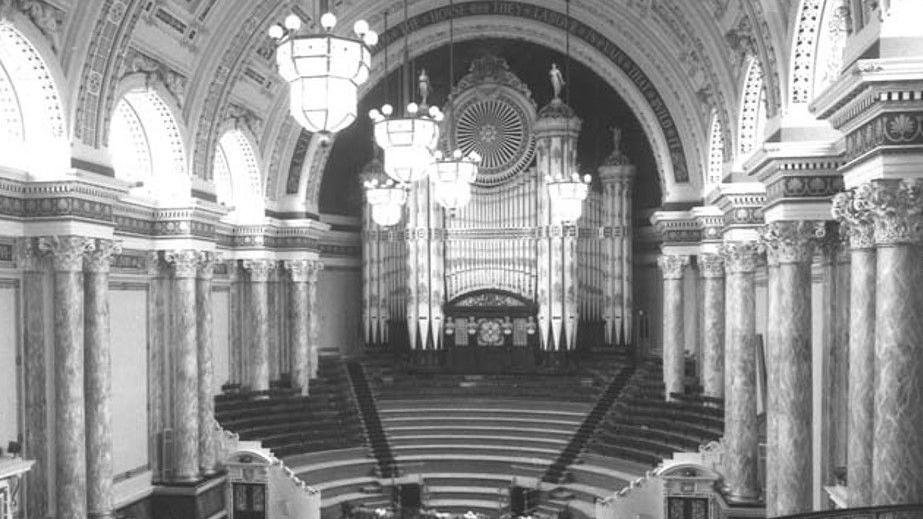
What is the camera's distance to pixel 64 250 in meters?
15.4

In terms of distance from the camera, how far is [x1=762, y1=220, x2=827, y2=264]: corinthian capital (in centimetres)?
1284

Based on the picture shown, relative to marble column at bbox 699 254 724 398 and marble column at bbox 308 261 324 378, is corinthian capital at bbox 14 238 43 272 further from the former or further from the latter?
marble column at bbox 699 254 724 398

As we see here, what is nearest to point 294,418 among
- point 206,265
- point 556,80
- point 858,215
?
point 206,265

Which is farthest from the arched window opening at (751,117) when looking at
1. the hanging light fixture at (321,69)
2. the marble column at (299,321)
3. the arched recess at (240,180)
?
the marble column at (299,321)

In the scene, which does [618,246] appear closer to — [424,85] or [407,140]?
[424,85]

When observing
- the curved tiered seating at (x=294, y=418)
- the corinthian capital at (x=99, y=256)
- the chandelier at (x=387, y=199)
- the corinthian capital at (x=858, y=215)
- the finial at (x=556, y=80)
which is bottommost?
the curved tiered seating at (x=294, y=418)

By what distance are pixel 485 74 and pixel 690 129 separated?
6.42m

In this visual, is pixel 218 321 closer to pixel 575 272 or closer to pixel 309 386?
pixel 309 386

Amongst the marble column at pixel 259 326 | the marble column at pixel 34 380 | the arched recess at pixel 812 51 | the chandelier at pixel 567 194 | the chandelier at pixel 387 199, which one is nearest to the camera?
the arched recess at pixel 812 51

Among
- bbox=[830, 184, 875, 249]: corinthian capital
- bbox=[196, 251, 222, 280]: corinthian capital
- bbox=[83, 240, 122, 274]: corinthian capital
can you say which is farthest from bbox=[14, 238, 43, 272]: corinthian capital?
bbox=[830, 184, 875, 249]: corinthian capital

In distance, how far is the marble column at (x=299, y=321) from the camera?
25.0 meters

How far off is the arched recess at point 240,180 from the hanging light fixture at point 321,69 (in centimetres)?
1395

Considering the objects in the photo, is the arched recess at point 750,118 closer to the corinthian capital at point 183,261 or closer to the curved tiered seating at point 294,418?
the corinthian capital at point 183,261

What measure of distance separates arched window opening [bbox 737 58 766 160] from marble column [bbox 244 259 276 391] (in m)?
12.4
